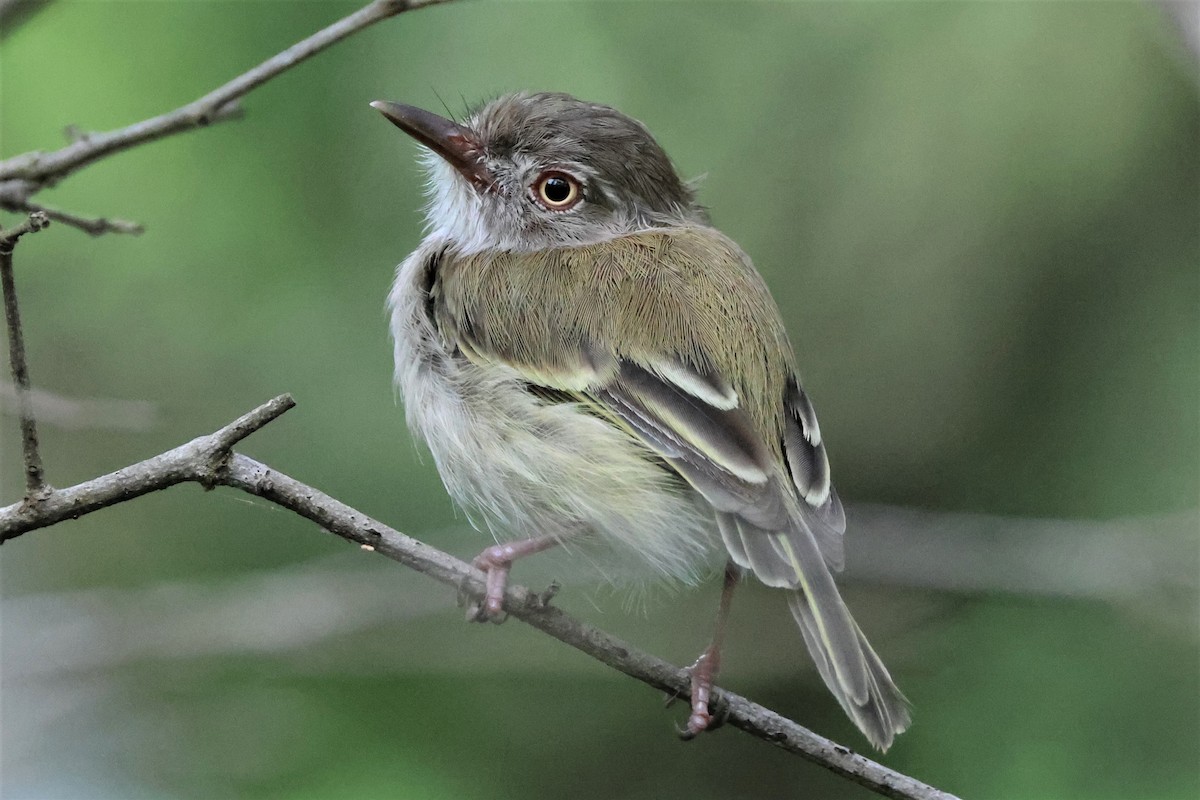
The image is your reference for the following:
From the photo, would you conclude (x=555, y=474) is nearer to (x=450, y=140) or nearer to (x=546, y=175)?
(x=546, y=175)

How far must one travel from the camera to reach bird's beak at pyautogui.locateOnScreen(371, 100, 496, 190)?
162 inches

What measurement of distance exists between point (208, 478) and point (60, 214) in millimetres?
841

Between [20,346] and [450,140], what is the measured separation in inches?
83.6

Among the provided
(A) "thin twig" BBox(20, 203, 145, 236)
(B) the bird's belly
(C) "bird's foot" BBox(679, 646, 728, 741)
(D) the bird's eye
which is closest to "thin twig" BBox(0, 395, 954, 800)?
(C) "bird's foot" BBox(679, 646, 728, 741)

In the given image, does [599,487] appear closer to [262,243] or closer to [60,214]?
[60,214]

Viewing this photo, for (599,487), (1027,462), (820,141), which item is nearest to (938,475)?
(1027,462)

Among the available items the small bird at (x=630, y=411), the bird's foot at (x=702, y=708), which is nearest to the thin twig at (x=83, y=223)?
the small bird at (x=630, y=411)

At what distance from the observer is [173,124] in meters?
3.05

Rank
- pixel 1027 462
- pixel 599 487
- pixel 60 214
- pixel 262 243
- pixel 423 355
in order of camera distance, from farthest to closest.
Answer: pixel 1027 462 → pixel 262 243 → pixel 423 355 → pixel 599 487 → pixel 60 214

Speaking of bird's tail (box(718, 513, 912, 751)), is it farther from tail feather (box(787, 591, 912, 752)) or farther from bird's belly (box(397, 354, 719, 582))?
bird's belly (box(397, 354, 719, 582))

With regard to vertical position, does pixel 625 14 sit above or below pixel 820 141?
above

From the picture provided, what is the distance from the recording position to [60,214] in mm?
2953

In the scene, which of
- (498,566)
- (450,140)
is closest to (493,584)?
(498,566)

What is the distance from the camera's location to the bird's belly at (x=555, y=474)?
10.9 ft
